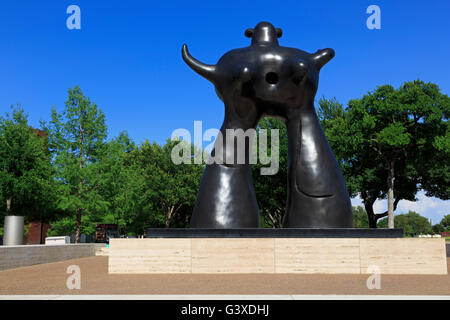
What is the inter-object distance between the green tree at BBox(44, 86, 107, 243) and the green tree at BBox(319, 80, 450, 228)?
1673cm

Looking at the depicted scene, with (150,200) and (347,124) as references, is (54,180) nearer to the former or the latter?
(150,200)

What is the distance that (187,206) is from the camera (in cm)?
4162

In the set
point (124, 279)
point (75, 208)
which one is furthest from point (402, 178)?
point (124, 279)

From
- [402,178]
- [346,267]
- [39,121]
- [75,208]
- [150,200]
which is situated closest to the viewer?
[346,267]

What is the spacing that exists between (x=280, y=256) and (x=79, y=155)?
2006 centimetres

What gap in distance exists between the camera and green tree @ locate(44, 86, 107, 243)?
24.9 m

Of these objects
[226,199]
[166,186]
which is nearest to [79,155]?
[166,186]

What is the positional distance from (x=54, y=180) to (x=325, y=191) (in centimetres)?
2050

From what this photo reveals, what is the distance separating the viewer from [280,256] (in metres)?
9.51

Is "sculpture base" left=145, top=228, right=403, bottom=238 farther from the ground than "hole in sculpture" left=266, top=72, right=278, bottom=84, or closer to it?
closer to it

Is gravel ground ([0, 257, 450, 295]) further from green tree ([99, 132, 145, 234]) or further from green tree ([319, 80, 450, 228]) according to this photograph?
green tree ([319, 80, 450, 228])

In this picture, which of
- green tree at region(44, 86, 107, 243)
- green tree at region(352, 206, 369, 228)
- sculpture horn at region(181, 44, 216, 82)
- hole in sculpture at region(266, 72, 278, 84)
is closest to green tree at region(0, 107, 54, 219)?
green tree at region(44, 86, 107, 243)

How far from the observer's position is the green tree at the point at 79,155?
24906 millimetres

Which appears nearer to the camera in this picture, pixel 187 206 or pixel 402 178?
pixel 402 178
